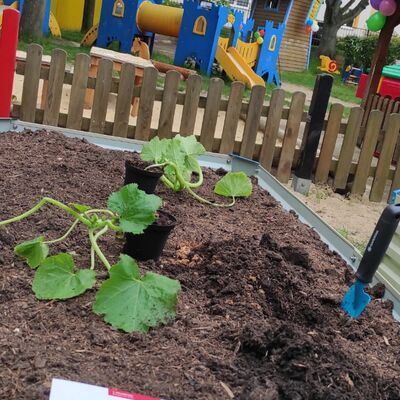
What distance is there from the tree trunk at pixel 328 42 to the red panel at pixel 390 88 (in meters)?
16.0

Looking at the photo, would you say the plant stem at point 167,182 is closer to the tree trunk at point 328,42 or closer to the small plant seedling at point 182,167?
the small plant seedling at point 182,167

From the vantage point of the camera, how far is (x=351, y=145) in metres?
6.15

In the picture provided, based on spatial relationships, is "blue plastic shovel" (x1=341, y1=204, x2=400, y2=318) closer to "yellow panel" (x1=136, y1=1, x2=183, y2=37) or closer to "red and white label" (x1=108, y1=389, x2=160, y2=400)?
"red and white label" (x1=108, y1=389, x2=160, y2=400)

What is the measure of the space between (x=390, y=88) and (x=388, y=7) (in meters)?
1.77

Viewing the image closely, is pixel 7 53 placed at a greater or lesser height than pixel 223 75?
greater

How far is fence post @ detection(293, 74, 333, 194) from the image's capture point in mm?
5816

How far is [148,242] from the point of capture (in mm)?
2143

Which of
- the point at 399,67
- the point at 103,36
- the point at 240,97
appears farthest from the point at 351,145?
the point at 103,36

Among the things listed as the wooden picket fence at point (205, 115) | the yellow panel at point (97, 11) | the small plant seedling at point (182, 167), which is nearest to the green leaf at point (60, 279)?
the small plant seedling at point (182, 167)

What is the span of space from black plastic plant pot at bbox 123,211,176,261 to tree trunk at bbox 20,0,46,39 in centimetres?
1160

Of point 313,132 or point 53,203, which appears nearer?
point 53,203

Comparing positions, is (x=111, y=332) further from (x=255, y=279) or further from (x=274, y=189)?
(x=274, y=189)

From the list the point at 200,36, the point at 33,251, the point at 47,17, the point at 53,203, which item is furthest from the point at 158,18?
the point at 33,251

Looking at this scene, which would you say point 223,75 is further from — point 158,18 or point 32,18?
point 32,18
